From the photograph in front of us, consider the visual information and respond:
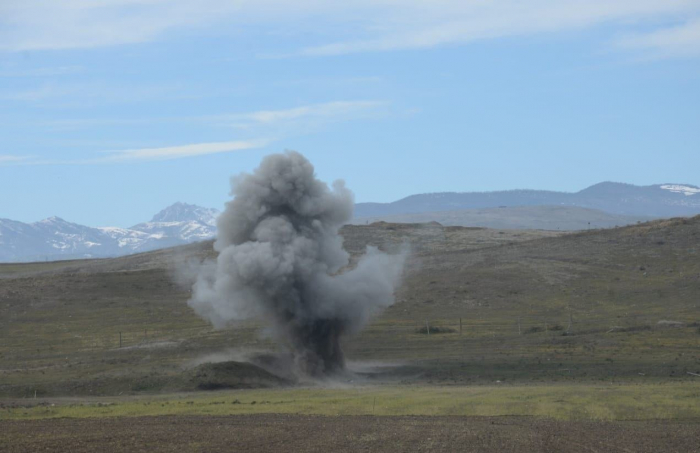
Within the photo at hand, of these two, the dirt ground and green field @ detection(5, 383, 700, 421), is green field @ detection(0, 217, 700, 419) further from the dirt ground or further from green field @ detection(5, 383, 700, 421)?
the dirt ground

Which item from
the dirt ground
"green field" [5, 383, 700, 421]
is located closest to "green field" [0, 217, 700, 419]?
"green field" [5, 383, 700, 421]

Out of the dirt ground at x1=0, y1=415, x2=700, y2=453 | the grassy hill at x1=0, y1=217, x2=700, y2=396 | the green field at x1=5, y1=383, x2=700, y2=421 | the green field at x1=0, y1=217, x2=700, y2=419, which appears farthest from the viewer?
the grassy hill at x1=0, y1=217, x2=700, y2=396

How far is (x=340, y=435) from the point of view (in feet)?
145

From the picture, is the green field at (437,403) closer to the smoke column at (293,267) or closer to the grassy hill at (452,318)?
the grassy hill at (452,318)

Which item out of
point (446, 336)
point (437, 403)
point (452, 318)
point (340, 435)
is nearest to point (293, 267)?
point (437, 403)

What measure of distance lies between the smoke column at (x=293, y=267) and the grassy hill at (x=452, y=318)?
5.50 meters

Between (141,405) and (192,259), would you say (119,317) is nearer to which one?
(192,259)

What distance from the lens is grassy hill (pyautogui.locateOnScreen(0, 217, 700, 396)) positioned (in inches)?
2726

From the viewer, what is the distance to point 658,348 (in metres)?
75.4

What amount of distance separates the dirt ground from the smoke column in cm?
1980

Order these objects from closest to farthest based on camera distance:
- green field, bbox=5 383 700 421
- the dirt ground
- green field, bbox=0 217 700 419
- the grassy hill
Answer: the dirt ground → green field, bbox=5 383 700 421 → green field, bbox=0 217 700 419 → the grassy hill

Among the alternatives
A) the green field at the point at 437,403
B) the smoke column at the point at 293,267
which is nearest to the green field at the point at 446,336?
the green field at the point at 437,403

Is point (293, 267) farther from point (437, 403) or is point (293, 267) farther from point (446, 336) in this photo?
point (446, 336)

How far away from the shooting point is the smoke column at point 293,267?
6950 centimetres
